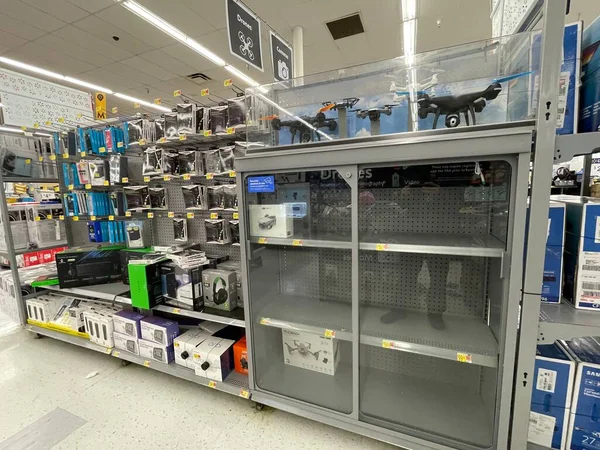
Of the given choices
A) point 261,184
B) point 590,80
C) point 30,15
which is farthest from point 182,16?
point 590,80

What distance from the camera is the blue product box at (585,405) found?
3.84ft

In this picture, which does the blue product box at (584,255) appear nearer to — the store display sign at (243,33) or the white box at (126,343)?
the store display sign at (243,33)

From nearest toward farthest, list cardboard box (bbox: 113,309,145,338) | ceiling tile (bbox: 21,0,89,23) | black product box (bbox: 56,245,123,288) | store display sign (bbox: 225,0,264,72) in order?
1. cardboard box (bbox: 113,309,145,338)
2. store display sign (bbox: 225,0,264,72)
3. black product box (bbox: 56,245,123,288)
4. ceiling tile (bbox: 21,0,89,23)

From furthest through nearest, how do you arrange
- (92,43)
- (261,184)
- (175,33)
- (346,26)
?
(92,43), (175,33), (346,26), (261,184)

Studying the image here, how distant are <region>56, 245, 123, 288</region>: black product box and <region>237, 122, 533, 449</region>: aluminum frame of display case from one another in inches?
70.4

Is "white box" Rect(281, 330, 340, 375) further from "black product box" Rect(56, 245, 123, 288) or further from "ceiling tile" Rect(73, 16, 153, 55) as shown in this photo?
"ceiling tile" Rect(73, 16, 153, 55)

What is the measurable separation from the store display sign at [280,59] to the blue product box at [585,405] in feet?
11.0

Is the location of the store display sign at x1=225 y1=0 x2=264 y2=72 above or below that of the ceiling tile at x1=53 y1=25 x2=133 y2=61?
below

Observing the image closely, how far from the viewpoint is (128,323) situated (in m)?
2.23

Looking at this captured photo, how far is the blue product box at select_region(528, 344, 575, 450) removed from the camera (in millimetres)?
1199

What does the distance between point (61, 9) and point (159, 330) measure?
494cm

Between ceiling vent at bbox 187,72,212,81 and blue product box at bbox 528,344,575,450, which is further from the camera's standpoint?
ceiling vent at bbox 187,72,212,81

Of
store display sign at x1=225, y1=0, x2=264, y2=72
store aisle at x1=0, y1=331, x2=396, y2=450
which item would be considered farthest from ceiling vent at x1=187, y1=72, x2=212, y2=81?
store aisle at x1=0, y1=331, x2=396, y2=450

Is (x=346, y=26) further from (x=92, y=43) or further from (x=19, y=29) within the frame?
(x=19, y=29)
